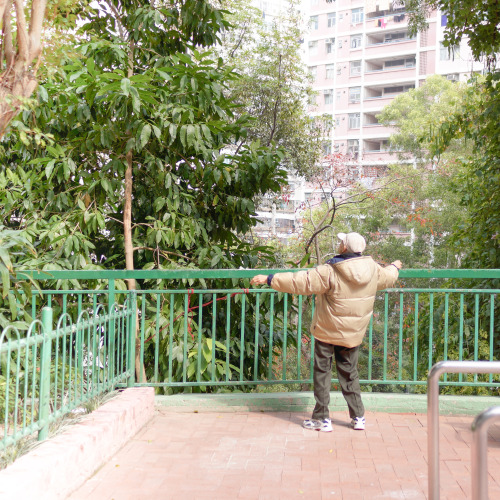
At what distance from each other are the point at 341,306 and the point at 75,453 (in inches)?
91.3

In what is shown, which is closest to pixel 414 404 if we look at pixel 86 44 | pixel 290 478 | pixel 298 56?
pixel 290 478

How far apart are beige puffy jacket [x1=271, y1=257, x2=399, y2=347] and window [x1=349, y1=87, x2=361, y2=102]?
52981mm

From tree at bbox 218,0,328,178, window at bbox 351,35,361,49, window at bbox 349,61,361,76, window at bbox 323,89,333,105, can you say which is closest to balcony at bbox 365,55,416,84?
window at bbox 349,61,361,76

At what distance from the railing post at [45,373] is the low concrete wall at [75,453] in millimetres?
102

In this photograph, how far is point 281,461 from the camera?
4.58 metres

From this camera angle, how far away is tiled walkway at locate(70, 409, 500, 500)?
402 cm

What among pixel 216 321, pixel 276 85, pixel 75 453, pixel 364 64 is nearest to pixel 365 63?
pixel 364 64

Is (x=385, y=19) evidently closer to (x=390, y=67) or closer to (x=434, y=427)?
(x=390, y=67)

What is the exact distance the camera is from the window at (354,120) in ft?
182

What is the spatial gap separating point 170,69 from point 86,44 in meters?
0.94

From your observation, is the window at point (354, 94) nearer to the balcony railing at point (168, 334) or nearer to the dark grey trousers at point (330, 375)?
the balcony railing at point (168, 334)

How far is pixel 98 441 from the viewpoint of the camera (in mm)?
4359

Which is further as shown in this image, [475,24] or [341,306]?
[475,24]

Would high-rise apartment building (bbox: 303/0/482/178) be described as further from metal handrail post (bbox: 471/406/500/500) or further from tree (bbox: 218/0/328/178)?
metal handrail post (bbox: 471/406/500/500)
